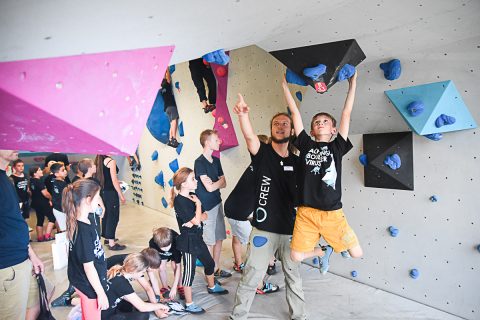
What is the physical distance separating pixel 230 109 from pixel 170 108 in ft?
4.47

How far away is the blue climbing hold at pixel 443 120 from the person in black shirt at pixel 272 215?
96 cm

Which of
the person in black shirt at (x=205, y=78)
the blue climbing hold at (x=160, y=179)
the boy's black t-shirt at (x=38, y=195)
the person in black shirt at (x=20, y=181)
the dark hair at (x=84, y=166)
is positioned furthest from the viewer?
the blue climbing hold at (x=160, y=179)

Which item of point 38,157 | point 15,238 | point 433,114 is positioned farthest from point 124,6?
point 38,157

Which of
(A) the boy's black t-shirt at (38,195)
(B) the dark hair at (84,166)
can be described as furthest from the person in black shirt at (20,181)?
(B) the dark hair at (84,166)

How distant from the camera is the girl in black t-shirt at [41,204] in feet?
15.7

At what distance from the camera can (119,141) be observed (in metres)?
0.81

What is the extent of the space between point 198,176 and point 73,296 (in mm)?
1460

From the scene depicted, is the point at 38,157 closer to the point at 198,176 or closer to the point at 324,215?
the point at 198,176

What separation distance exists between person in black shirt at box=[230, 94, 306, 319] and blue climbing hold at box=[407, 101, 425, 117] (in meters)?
0.82

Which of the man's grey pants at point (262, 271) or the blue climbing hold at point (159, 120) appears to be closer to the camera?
the man's grey pants at point (262, 271)

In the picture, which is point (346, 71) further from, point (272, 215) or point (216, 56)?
point (272, 215)

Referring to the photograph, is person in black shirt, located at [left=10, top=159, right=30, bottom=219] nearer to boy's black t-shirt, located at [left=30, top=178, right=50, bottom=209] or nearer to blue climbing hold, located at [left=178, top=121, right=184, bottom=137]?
boy's black t-shirt, located at [left=30, top=178, right=50, bottom=209]

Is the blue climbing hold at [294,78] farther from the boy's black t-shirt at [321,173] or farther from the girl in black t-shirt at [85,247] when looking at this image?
the girl in black t-shirt at [85,247]

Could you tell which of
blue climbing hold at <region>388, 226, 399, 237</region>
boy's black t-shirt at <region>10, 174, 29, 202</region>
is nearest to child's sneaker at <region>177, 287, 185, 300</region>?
blue climbing hold at <region>388, 226, 399, 237</region>
